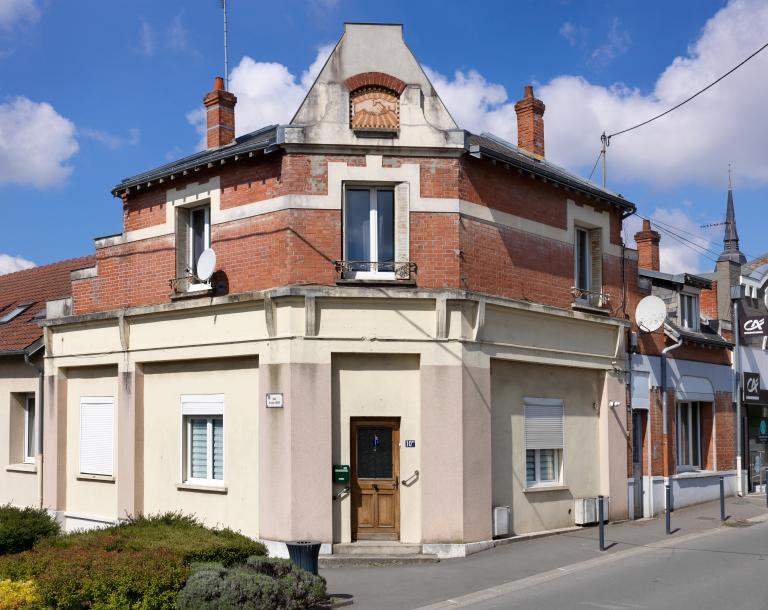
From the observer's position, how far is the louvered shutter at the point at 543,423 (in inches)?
672

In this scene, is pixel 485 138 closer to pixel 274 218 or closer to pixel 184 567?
pixel 274 218

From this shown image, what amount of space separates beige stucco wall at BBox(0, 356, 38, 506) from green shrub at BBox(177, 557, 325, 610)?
12083mm

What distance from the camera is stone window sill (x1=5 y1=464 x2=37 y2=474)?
2070 cm

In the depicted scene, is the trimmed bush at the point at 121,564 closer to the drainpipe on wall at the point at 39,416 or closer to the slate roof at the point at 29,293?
→ the drainpipe on wall at the point at 39,416

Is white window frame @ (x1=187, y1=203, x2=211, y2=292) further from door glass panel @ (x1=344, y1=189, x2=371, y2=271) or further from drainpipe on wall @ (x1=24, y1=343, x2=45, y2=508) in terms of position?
drainpipe on wall @ (x1=24, y1=343, x2=45, y2=508)

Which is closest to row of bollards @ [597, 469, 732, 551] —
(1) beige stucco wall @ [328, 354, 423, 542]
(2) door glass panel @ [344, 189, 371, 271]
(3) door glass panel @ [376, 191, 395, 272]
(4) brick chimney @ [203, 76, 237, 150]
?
(1) beige stucco wall @ [328, 354, 423, 542]

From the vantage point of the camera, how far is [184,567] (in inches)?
413

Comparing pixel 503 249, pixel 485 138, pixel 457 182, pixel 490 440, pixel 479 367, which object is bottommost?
pixel 490 440

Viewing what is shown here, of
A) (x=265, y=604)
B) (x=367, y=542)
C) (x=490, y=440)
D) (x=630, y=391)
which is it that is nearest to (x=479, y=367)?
(x=490, y=440)

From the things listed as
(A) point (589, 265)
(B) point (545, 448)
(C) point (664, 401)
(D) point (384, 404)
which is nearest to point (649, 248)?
(C) point (664, 401)

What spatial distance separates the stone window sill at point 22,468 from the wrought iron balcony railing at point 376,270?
396 inches

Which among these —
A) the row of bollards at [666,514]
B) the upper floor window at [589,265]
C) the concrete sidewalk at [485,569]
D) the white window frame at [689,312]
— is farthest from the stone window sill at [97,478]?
the white window frame at [689,312]

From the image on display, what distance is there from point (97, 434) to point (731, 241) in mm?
19188

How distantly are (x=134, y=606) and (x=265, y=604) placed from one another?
4.80ft
